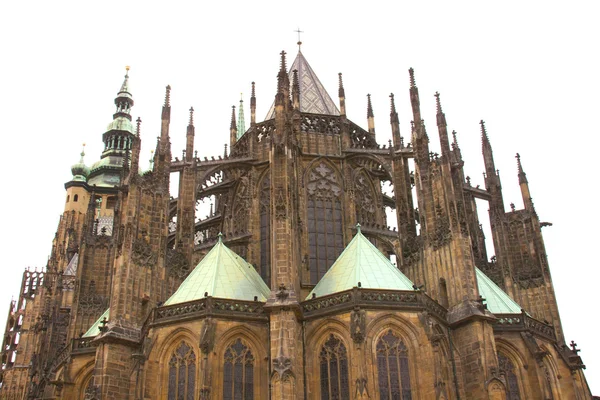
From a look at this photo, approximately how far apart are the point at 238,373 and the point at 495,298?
11855mm

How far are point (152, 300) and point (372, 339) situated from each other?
30.7 feet

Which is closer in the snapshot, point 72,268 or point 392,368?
point 392,368

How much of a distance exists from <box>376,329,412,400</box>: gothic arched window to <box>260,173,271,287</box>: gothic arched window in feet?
26.6

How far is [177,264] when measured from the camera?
102ft

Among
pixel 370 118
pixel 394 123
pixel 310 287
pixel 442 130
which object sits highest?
pixel 370 118

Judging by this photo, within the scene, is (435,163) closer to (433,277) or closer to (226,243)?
(433,277)

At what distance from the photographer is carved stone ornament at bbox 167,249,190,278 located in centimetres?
3069

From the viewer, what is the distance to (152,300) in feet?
94.9

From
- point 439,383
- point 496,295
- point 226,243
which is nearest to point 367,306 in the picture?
point 439,383

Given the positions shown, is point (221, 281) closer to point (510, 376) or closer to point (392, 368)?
point (392, 368)

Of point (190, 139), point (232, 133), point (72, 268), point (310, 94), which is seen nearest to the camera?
point (190, 139)

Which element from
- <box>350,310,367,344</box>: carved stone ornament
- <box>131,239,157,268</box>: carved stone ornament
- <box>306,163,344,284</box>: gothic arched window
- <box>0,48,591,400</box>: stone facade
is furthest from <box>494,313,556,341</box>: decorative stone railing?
<box>131,239,157,268</box>: carved stone ornament

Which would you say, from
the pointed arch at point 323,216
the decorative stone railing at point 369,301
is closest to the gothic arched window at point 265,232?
the pointed arch at point 323,216

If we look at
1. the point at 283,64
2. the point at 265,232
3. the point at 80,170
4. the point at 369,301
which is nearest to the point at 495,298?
the point at 369,301
